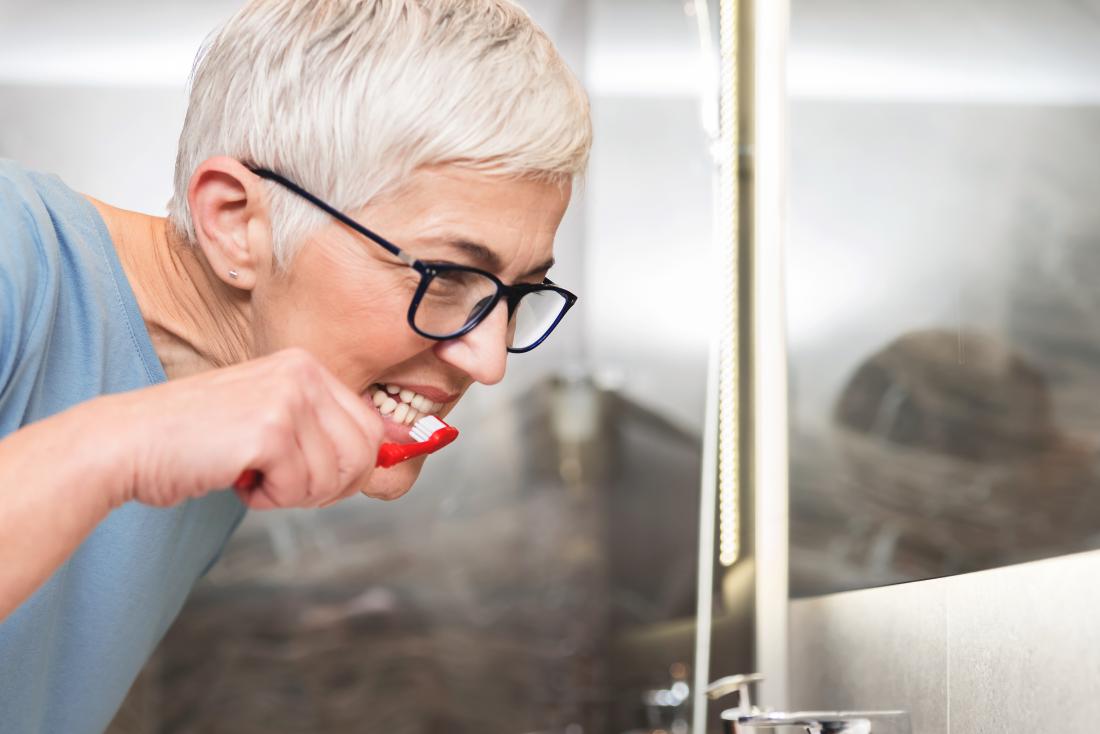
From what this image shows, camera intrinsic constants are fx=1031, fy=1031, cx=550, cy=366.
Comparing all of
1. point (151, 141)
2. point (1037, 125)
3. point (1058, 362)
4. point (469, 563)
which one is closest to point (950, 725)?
point (1058, 362)

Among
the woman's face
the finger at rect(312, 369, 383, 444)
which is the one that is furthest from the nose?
the finger at rect(312, 369, 383, 444)

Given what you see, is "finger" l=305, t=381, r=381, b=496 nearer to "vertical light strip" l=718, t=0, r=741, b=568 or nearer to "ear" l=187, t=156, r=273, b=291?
"ear" l=187, t=156, r=273, b=291

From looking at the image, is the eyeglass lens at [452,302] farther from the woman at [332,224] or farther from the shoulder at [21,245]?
the shoulder at [21,245]

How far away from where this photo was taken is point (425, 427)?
83cm

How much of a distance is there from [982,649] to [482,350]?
41cm

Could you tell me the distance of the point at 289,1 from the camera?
79cm

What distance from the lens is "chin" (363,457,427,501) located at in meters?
0.84

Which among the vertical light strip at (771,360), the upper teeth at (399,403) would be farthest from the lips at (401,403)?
the vertical light strip at (771,360)

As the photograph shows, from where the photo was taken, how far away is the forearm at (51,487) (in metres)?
0.54

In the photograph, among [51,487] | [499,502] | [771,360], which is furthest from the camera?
[499,502]

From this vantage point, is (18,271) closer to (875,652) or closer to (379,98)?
(379,98)

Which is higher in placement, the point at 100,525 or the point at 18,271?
the point at 18,271

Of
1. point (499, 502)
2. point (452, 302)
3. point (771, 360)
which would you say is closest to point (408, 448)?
point (452, 302)

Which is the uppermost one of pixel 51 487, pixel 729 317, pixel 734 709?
pixel 729 317
